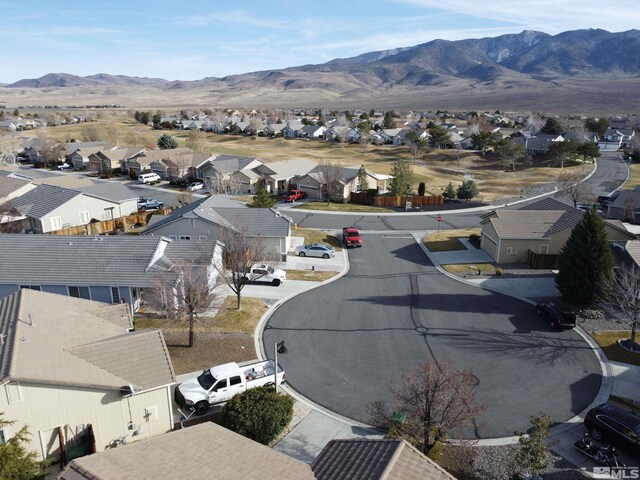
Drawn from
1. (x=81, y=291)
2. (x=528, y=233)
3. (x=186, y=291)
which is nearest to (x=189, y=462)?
(x=186, y=291)

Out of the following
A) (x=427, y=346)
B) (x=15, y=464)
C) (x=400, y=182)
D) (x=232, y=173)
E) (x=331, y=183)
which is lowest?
(x=427, y=346)

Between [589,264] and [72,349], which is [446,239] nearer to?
[589,264]

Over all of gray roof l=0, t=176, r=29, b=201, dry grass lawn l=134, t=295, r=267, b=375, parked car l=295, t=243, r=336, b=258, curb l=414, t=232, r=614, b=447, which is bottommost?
curb l=414, t=232, r=614, b=447

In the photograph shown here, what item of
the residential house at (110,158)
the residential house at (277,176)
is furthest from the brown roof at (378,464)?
the residential house at (110,158)

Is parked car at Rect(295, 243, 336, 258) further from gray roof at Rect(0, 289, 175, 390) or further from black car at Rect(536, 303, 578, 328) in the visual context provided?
gray roof at Rect(0, 289, 175, 390)

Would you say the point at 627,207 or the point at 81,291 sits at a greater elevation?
the point at 627,207

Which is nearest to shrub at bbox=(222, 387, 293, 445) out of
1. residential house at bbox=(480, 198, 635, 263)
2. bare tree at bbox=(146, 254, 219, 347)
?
bare tree at bbox=(146, 254, 219, 347)

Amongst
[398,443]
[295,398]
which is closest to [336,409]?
[295,398]
